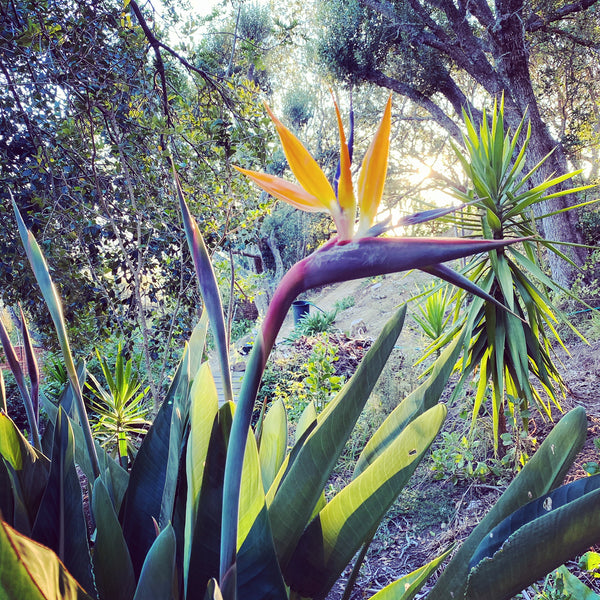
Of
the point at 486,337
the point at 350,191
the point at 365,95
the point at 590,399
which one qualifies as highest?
the point at 365,95

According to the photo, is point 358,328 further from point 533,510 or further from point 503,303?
point 533,510

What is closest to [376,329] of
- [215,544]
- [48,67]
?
[48,67]

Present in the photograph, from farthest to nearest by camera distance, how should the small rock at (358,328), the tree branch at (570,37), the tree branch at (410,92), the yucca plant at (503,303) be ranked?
the small rock at (358,328) → the tree branch at (410,92) → the tree branch at (570,37) → the yucca plant at (503,303)

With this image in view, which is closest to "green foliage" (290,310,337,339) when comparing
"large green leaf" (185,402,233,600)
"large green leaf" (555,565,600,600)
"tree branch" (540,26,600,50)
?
"tree branch" (540,26,600,50)

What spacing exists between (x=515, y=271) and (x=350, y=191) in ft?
6.21

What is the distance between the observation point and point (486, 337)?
216 centimetres

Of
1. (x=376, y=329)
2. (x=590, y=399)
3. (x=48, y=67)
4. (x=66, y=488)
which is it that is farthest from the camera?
(x=376, y=329)

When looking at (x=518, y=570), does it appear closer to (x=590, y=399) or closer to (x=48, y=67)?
(x=48, y=67)

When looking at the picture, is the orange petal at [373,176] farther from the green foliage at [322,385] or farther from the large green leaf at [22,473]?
the green foliage at [322,385]

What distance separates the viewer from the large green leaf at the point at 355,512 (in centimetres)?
57

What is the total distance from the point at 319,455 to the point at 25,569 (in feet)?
1.13

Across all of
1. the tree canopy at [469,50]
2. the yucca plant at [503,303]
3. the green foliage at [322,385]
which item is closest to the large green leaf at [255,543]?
the yucca plant at [503,303]

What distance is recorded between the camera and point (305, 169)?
0.42 meters

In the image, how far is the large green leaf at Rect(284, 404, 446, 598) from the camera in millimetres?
567
